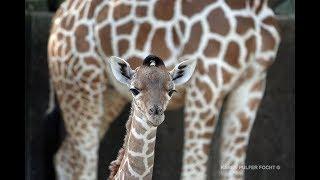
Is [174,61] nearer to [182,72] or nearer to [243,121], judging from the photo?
[182,72]

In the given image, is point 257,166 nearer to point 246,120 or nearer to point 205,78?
point 246,120

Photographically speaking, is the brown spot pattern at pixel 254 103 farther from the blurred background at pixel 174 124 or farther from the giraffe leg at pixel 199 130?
the giraffe leg at pixel 199 130

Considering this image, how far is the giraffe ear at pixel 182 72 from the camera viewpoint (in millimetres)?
3703

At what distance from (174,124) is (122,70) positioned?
0.58 metres

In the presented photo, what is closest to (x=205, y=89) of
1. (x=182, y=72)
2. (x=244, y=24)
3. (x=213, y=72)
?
(x=213, y=72)

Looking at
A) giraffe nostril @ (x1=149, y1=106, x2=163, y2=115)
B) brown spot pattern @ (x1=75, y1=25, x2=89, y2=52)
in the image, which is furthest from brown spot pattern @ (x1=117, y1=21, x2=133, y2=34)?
giraffe nostril @ (x1=149, y1=106, x2=163, y2=115)

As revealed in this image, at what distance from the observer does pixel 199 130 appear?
13.5 feet

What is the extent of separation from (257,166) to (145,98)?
108cm

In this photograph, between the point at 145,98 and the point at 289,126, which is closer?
the point at 145,98

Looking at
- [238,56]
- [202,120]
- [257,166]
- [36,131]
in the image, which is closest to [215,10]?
[238,56]

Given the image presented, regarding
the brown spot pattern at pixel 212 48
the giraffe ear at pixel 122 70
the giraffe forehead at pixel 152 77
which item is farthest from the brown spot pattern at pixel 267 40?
the giraffe ear at pixel 122 70

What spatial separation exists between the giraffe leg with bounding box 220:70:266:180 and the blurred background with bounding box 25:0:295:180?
4 cm
